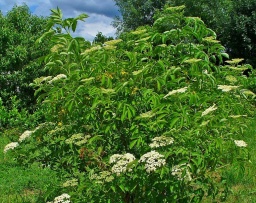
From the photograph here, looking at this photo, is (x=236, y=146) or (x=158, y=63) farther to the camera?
(x=158, y=63)

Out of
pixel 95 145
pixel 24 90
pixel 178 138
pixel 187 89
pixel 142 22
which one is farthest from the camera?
pixel 142 22

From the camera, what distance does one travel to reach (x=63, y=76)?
3.71m

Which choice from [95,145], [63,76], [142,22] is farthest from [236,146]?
[142,22]

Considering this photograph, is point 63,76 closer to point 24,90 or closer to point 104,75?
point 104,75

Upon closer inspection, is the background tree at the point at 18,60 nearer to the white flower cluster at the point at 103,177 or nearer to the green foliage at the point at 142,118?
the green foliage at the point at 142,118

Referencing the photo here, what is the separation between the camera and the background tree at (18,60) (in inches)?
432

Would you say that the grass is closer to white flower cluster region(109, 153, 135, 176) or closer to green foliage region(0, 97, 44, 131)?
white flower cluster region(109, 153, 135, 176)

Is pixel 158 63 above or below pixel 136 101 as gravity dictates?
above

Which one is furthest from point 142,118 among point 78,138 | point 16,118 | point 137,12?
point 137,12

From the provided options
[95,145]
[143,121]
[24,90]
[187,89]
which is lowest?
[24,90]

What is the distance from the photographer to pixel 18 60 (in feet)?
36.4

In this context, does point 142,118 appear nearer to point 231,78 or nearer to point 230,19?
point 231,78

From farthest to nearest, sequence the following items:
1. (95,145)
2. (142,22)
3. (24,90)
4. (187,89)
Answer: (142,22), (24,90), (95,145), (187,89)

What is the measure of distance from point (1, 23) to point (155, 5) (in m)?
10.9
